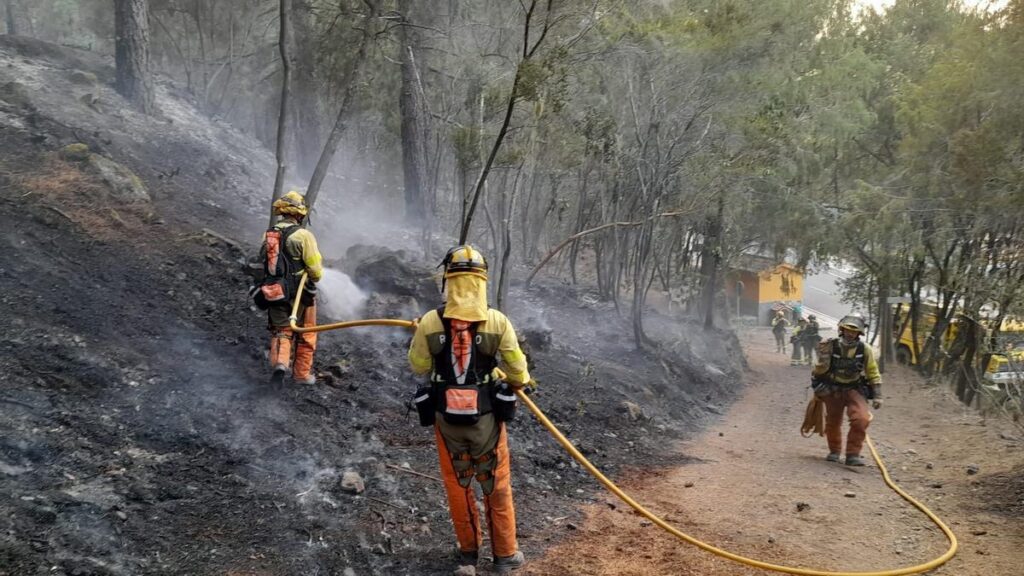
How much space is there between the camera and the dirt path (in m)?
5.11

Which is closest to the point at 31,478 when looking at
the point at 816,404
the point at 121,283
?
the point at 121,283

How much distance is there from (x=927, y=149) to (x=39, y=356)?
15641mm

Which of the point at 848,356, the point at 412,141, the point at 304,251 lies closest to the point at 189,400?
the point at 304,251

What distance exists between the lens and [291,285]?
6852 millimetres

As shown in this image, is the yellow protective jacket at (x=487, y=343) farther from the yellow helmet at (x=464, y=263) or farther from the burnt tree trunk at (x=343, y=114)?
the burnt tree trunk at (x=343, y=114)

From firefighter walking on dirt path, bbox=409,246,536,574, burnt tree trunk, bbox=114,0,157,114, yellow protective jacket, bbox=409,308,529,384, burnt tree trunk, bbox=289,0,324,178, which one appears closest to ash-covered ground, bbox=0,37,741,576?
burnt tree trunk, bbox=114,0,157,114

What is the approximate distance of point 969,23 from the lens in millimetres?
13180

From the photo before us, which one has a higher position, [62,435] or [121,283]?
[121,283]

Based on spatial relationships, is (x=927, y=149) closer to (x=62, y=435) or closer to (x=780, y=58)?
(x=780, y=58)

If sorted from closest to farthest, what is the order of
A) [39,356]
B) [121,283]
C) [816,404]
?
[39,356], [121,283], [816,404]

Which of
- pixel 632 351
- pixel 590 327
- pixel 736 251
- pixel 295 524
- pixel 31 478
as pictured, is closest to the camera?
pixel 31 478

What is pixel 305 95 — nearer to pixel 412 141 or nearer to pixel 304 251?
pixel 412 141

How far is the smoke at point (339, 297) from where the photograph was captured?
933cm

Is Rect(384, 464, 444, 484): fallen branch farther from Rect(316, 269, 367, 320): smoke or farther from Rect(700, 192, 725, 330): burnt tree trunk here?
Rect(700, 192, 725, 330): burnt tree trunk
